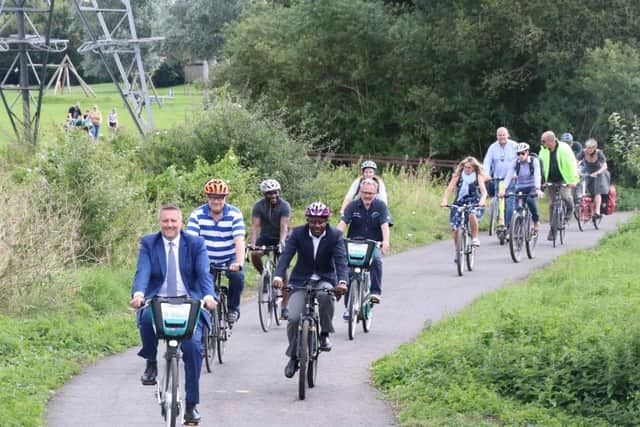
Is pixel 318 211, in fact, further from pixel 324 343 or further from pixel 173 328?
pixel 173 328

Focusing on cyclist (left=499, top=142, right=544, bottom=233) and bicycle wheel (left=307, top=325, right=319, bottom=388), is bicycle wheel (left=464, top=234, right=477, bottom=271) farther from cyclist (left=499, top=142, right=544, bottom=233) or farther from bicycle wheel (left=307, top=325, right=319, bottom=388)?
bicycle wheel (left=307, top=325, right=319, bottom=388)

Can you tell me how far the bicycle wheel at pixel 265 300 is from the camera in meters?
14.9

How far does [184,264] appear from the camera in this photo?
31.5 ft

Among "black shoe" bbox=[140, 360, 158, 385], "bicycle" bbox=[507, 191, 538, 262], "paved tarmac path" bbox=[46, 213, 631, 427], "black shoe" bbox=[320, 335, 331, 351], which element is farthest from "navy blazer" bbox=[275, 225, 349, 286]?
"bicycle" bbox=[507, 191, 538, 262]

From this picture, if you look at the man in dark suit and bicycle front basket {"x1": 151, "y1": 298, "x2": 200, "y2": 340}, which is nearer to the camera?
bicycle front basket {"x1": 151, "y1": 298, "x2": 200, "y2": 340}

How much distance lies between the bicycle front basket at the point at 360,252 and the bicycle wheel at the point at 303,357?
9.55 ft

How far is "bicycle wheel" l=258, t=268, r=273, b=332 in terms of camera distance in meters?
14.9

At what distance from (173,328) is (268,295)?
20.0ft

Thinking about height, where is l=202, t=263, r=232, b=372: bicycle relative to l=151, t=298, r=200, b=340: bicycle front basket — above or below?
below

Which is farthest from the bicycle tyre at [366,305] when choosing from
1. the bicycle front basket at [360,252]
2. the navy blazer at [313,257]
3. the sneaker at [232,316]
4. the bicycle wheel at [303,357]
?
the bicycle wheel at [303,357]

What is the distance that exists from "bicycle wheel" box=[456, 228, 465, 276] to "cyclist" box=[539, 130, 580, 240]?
3.54 m

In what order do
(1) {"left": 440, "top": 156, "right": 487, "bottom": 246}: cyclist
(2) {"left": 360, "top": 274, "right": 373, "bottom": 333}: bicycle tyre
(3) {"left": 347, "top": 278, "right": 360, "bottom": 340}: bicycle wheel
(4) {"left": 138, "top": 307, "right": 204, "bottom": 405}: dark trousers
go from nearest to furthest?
(4) {"left": 138, "top": 307, "right": 204, "bottom": 405}: dark trousers → (3) {"left": 347, "top": 278, "right": 360, "bottom": 340}: bicycle wheel → (2) {"left": 360, "top": 274, "right": 373, "bottom": 333}: bicycle tyre → (1) {"left": 440, "top": 156, "right": 487, "bottom": 246}: cyclist

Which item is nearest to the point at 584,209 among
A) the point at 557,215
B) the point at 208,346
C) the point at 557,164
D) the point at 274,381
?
the point at 557,215

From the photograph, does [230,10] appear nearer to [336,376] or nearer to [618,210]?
[618,210]
